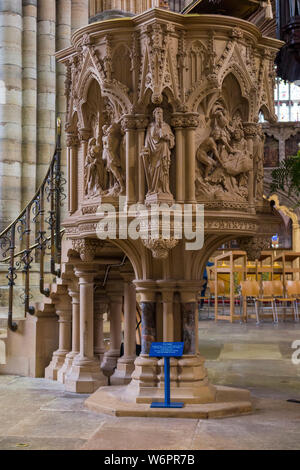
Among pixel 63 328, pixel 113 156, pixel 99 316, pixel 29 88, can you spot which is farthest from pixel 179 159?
pixel 29 88

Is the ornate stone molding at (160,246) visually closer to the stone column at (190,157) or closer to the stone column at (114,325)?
the stone column at (190,157)

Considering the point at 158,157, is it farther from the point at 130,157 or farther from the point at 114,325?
the point at 114,325

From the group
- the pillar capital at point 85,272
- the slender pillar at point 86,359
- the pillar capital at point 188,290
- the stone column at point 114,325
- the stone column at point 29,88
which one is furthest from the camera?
the stone column at point 29,88

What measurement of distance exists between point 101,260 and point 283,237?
1077 inches

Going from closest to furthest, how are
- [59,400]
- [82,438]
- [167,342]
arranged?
[82,438] < [167,342] < [59,400]

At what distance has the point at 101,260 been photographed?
603 cm

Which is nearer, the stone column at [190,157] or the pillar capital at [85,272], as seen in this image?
the stone column at [190,157]

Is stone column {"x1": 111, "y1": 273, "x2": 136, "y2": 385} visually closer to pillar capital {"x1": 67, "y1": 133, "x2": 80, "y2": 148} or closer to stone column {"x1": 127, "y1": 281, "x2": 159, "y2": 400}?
stone column {"x1": 127, "y1": 281, "x2": 159, "y2": 400}

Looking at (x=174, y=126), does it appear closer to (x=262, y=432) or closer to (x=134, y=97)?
(x=134, y=97)

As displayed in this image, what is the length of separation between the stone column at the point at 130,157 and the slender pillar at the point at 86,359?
1297 millimetres

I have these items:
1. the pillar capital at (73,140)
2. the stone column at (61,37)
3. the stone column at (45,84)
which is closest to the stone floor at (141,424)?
the pillar capital at (73,140)

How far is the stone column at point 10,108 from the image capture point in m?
11.1

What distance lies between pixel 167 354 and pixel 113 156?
1.54m
